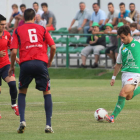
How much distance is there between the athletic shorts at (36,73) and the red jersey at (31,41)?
3.1 inches

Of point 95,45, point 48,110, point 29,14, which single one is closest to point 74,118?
point 48,110

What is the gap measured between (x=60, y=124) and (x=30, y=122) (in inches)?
24.2

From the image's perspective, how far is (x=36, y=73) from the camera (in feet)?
24.9

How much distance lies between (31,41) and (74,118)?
237 cm

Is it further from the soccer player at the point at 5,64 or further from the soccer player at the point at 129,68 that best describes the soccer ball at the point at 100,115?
the soccer player at the point at 5,64

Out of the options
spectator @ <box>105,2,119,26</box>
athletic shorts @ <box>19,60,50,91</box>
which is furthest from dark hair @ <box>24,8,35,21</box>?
spectator @ <box>105,2,119,26</box>

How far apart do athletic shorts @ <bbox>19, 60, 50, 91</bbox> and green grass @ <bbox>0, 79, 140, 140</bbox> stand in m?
0.75

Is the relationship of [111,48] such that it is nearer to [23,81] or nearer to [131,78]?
[131,78]

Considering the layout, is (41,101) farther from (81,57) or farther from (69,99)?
A: (81,57)

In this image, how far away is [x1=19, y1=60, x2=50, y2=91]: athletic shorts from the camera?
7.54 m

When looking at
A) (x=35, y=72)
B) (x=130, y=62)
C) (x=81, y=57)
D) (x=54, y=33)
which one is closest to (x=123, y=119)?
(x=130, y=62)

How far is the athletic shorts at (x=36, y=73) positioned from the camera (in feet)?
24.7

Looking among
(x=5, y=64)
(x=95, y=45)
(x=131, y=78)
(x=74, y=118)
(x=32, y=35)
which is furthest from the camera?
(x=95, y=45)

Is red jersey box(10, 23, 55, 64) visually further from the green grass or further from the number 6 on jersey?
the green grass
